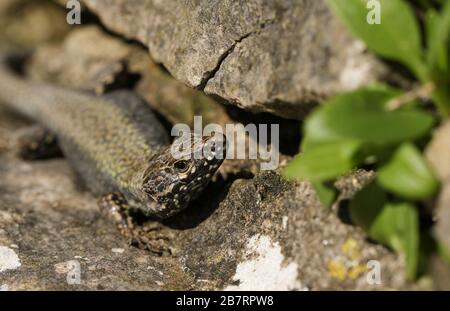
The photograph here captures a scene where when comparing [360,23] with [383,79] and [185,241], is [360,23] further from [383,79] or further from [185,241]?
[185,241]

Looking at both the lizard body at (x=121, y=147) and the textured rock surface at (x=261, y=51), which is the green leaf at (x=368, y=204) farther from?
the lizard body at (x=121, y=147)

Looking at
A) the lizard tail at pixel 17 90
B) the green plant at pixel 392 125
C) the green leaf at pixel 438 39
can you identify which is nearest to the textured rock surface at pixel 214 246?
the green plant at pixel 392 125

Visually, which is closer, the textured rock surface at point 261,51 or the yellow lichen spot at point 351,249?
the textured rock surface at point 261,51

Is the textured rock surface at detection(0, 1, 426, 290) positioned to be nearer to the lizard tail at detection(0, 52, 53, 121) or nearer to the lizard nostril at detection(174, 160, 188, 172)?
the lizard nostril at detection(174, 160, 188, 172)

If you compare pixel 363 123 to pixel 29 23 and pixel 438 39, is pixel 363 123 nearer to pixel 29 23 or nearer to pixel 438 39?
pixel 438 39

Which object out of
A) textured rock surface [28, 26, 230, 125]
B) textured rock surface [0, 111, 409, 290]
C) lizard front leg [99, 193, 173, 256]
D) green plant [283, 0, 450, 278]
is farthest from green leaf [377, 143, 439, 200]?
textured rock surface [28, 26, 230, 125]
